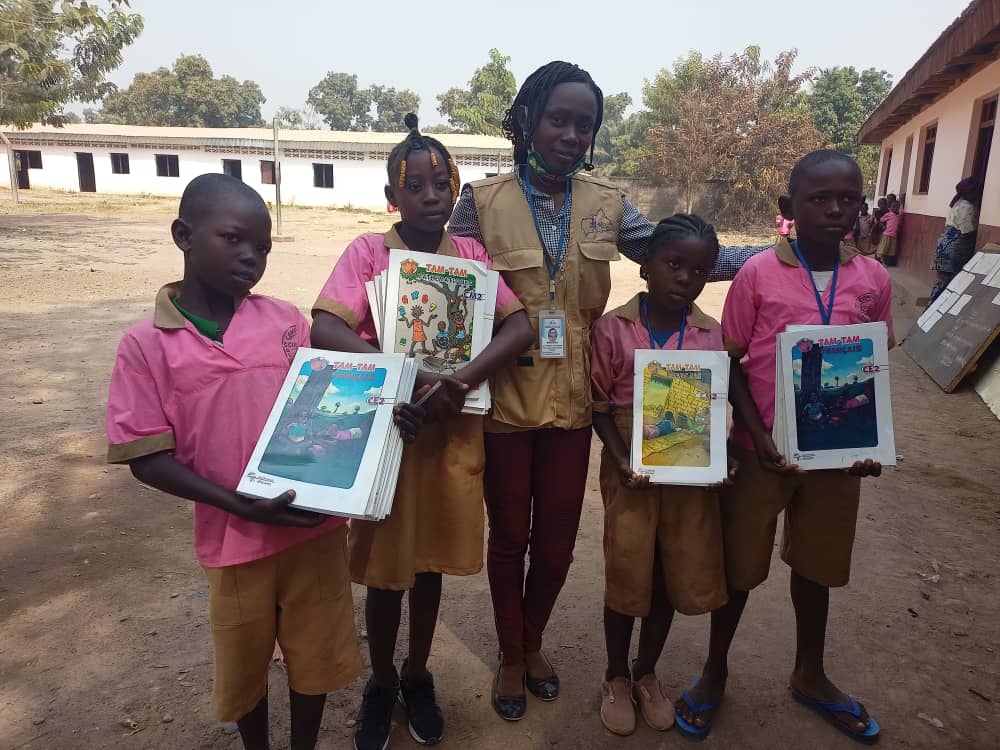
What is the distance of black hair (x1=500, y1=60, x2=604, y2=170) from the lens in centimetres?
212

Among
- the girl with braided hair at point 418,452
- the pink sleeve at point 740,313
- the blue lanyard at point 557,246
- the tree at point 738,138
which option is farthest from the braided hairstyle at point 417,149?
the tree at point 738,138

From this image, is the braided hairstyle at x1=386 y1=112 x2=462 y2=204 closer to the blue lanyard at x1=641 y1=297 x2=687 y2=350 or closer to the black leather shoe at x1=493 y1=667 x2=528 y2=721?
the blue lanyard at x1=641 y1=297 x2=687 y2=350

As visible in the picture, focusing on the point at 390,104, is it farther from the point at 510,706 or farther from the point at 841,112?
the point at 510,706

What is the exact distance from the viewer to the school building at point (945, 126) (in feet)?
26.2

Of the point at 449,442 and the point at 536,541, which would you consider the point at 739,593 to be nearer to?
the point at 536,541

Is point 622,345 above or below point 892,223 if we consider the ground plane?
below

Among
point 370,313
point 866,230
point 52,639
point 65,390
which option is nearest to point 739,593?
point 370,313

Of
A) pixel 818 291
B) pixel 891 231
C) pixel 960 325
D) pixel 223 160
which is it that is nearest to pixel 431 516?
pixel 818 291

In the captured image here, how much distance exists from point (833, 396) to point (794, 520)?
440 millimetres

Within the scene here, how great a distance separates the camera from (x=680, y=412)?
2.04 m

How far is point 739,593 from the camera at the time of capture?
2229 mm

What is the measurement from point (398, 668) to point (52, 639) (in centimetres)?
126

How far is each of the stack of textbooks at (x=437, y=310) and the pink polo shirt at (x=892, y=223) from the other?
14059 millimetres

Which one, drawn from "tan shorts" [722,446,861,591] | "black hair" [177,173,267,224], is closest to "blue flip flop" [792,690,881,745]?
"tan shorts" [722,446,861,591]
